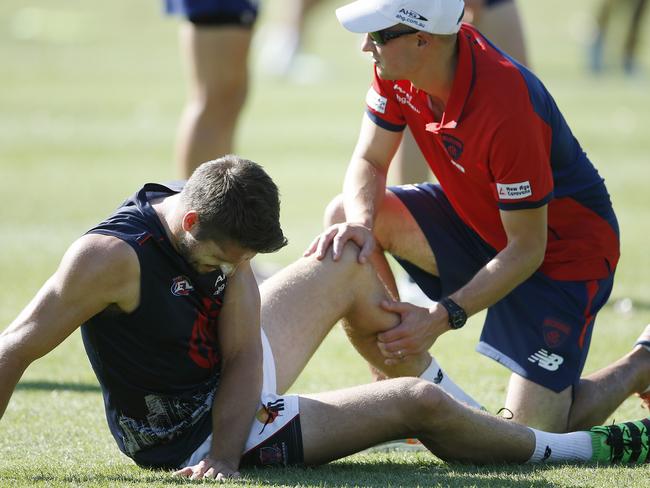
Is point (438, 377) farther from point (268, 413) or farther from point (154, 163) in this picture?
point (154, 163)

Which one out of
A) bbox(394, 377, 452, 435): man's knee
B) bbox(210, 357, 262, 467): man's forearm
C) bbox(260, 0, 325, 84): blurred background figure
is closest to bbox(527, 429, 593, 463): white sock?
bbox(394, 377, 452, 435): man's knee

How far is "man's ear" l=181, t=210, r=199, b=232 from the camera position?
12.9 feet

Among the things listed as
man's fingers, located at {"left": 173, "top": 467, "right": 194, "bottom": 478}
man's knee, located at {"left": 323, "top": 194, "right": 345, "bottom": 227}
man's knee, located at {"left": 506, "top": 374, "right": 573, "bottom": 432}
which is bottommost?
man's knee, located at {"left": 506, "top": 374, "right": 573, "bottom": 432}

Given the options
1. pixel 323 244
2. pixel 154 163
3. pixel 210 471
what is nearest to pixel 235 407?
pixel 210 471

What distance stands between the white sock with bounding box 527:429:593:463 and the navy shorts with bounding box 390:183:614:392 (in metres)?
0.51

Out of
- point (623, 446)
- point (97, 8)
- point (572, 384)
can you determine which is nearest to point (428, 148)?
point (572, 384)

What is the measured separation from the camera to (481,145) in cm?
466

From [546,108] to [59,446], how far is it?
2.16 metres

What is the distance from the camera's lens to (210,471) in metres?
4.01

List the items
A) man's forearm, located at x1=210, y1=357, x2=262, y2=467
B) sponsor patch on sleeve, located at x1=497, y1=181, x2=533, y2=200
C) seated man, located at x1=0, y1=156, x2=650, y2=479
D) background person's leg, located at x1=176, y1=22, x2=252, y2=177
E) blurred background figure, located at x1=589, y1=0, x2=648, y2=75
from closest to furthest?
seated man, located at x1=0, y1=156, x2=650, y2=479 < man's forearm, located at x1=210, y1=357, x2=262, y2=467 < sponsor patch on sleeve, located at x1=497, y1=181, x2=533, y2=200 < background person's leg, located at x1=176, y1=22, x2=252, y2=177 < blurred background figure, located at x1=589, y1=0, x2=648, y2=75

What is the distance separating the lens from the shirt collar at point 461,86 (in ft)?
15.3

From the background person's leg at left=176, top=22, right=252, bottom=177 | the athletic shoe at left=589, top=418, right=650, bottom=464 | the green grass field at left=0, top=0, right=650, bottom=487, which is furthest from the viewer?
the background person's leg at left=176, top=22, right=252, bottom=177

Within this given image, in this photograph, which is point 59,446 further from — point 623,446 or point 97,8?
point 97,8

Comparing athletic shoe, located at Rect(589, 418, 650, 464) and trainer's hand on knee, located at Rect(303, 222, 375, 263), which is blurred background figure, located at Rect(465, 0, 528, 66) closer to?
trainer's hand on knee, located at Rect(303, 222, 375, 263)
